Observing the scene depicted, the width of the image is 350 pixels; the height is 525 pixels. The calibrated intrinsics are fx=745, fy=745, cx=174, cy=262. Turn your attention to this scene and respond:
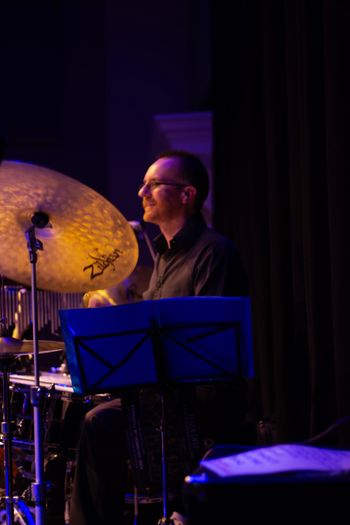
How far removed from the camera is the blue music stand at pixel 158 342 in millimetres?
2021

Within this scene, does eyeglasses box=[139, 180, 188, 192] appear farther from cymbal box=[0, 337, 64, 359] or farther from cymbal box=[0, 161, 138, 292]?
cymbal box=[0, 337, 64, 359]

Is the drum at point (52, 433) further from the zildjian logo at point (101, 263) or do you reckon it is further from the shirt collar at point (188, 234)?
the shirt collar at point (188, 234)

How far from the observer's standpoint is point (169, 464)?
7.57 ft

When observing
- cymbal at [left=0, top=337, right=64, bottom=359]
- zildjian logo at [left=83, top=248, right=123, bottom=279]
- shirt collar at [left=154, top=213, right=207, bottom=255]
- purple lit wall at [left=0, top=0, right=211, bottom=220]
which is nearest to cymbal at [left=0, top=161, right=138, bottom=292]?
zildjian logo at [left=83, top=248, right=123, bottom=279]

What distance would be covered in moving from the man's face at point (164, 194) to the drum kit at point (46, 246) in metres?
0.51

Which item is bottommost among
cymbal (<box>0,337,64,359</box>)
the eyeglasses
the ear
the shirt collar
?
cymbal (<box>0,337,64,359</box>)

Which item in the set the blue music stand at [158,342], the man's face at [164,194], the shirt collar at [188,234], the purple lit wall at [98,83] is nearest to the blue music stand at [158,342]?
the blue music stand at [158,342]

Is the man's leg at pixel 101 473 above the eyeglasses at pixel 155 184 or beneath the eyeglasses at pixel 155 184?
beneath

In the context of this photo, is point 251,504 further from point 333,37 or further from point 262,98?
point 262,98

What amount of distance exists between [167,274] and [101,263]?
40 centimetres

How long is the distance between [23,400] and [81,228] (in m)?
0.91

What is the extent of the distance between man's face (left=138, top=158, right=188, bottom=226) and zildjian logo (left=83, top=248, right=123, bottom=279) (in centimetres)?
52

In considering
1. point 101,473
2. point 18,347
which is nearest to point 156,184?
point 18,347

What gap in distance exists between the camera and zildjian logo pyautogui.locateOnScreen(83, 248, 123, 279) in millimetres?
2578
